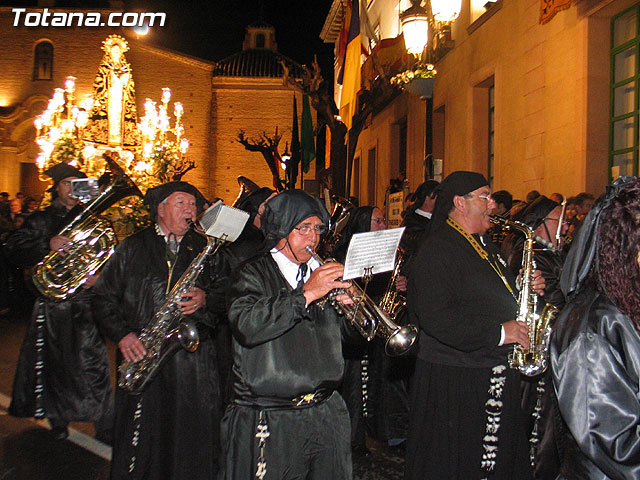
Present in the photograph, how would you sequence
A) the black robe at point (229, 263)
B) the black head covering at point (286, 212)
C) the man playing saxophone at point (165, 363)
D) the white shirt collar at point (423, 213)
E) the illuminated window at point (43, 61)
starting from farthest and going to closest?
1. the illuminated window at point (43, 61)
2. the white shirt collar at point (423, 213)
3. the black robe at point (229, 263)
4. the man playing saxophone at point (165, 363)
5. the black head covering at point (286, 212)

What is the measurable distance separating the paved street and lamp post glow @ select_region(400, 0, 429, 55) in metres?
7.00

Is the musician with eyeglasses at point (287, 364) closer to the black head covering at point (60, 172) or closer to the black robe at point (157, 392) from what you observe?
the black robe at point (157, 392)

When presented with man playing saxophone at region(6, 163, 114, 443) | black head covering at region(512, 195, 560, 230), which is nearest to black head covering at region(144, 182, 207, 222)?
man playing saxophone at region(6, 163, 114, 443)

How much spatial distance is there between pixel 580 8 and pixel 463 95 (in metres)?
5.28

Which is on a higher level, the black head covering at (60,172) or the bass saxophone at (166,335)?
the black head covering at (60,172)

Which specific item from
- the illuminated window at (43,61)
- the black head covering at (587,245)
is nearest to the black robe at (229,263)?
the black head covering at (587,245)

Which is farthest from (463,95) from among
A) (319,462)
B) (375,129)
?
(319,462)

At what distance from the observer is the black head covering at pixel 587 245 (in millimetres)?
2393

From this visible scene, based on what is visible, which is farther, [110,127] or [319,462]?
[110,127]

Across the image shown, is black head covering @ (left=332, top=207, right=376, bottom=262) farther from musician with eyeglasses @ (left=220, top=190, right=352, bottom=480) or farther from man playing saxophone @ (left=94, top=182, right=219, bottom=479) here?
→ musician with eyeglasses @ (left=220, top=190, right=352, bottom=480)

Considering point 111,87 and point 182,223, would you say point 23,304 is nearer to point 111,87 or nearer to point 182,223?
point 182,223

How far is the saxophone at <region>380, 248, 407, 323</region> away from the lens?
6.10 m

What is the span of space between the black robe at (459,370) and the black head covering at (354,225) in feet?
7.50

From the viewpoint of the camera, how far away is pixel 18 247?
242 inches
